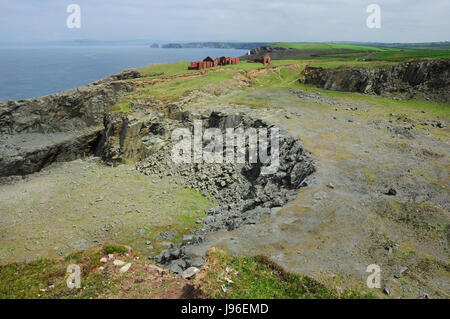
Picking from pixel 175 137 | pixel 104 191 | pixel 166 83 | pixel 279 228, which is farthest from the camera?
pixel 166 83

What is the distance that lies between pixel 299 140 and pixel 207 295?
18930 mm

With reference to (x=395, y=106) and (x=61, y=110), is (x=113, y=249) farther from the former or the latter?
(x=61, y=110)

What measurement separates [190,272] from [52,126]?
44.9 metres

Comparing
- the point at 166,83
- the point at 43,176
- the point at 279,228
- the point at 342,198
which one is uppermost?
the point at 166,83

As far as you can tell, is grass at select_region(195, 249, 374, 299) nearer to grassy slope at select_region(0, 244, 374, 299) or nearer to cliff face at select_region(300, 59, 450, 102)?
grassy slope at select_region(0, 244, 374, 299)

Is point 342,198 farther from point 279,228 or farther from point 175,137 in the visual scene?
point 175,137

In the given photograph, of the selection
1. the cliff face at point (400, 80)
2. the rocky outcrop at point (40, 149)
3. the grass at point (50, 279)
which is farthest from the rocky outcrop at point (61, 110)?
the cliff face at point (400, 80)

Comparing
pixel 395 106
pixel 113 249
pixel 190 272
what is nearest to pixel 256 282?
pixel 190 272

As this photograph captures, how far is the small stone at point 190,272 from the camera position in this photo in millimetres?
12970

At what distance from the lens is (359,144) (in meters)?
25.5

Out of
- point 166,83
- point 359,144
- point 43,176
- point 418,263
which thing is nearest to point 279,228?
point 418,263

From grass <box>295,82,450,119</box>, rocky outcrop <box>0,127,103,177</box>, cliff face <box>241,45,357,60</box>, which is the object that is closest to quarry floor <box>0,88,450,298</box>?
grass <box>295,82,450,119</box>

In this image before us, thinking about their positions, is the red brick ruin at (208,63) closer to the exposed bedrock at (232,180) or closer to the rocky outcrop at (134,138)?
the rocky outcrop at (134,138)

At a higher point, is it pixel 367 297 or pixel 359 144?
pixel 359 144
